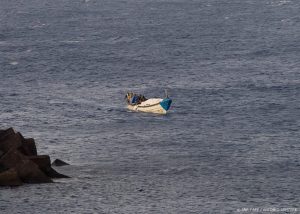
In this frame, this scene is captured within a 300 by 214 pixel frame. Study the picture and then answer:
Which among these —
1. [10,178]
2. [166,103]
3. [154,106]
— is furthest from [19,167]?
[154,106]

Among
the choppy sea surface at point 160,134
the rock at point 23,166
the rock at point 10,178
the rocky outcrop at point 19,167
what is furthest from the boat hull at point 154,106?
the rock at point 10,178

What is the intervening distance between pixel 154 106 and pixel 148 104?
71.9 inches

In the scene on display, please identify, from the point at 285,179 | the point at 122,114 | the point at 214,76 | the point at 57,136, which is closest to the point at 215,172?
the point at 285,179

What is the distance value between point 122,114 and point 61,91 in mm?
21148

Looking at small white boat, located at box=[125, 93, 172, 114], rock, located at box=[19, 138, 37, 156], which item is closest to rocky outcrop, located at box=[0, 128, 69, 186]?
rock, located at box=[19, 138, 37, 156]

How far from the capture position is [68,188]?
103m

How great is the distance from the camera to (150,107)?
153500mm

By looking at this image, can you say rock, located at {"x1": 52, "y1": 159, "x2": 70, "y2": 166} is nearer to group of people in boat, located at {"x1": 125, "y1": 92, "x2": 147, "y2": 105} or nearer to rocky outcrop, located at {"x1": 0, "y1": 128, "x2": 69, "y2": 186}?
rocky outcrop, located at {"x1": 0, "y1": 128, "x2": 69, "y2": 186}

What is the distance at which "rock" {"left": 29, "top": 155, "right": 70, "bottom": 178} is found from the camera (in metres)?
103

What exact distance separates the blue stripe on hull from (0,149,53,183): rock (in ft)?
162

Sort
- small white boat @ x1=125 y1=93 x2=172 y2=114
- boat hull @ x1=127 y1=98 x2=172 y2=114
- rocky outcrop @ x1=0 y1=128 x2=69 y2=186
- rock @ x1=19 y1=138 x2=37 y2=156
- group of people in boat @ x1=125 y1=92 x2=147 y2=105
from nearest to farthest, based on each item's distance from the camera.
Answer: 1. rocky outcrop @ x1=0 y1=128 x2=69 y2=186
2. rock @ x1=19 y1=138 x2=37 y2=156
3. boat hull @ x1=127 y1=98 x2=172 y2=114
4. small white boat @ x1=125 y1=93 x2=172 y2=114
5. group of people in boat @ x1=125 y1=92 x2=147 y2=105

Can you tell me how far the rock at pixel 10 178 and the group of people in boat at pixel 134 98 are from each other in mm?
52559

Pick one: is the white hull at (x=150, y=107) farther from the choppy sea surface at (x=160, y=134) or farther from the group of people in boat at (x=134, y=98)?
the choppy sea surface at (x=160, y=134)

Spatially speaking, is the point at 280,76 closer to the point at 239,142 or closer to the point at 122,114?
the point at 122,114
